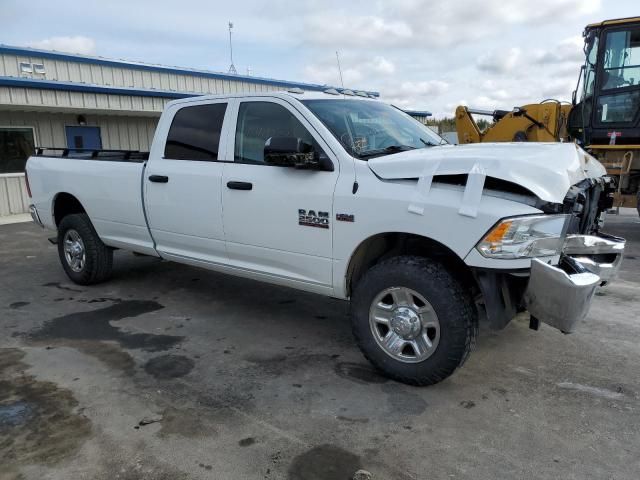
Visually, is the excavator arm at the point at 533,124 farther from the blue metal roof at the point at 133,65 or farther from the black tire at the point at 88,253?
the black tire at the point at 88,253

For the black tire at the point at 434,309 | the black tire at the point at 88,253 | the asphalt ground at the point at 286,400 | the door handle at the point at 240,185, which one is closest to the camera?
the asphalt ground at the point at 286,400

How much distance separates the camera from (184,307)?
17.8 ft

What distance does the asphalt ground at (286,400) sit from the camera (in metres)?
2.76

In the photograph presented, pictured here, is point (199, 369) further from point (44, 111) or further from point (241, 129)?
point (44, 111)

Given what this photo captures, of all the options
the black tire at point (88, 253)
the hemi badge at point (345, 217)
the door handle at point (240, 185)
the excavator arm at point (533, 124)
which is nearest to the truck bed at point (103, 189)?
the black tire at point (88, 253)

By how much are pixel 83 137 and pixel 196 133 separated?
1098cm

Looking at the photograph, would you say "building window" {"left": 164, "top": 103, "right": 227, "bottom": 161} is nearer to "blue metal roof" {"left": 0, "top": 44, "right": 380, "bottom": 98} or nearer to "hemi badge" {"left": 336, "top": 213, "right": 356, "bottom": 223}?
"hemi badge" {"left": 336, "top": 213, "right": 356, "bottom": 223}

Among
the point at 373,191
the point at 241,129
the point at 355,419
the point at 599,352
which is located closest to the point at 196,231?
the point at 241,129

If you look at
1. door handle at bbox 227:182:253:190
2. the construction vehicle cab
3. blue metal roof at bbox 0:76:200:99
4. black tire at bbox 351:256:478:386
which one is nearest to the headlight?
black tire at bbox 351:256:478:386

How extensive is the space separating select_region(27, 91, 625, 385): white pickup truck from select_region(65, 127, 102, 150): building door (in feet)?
32.9

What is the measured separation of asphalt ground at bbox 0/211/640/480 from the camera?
2758 mm

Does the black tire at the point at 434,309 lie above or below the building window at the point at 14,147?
below

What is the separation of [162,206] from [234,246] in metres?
1.02

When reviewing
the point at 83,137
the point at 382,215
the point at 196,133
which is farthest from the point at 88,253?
the point at 83,137
